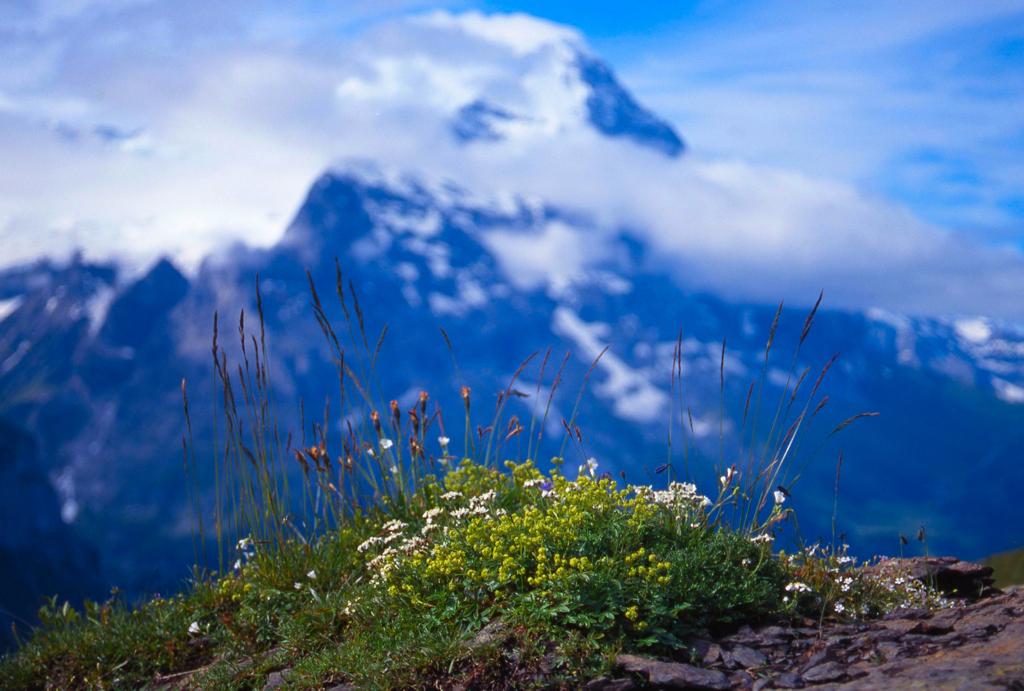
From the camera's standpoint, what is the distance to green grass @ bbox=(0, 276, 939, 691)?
154 inches

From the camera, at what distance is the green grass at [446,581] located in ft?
12.8

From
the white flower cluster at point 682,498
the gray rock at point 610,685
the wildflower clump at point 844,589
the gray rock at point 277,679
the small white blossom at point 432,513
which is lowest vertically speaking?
the gray rock at point 277,679

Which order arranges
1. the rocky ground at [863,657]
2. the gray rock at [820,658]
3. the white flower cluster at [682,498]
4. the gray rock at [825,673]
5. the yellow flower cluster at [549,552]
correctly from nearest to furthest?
the rocky ground at [863,657] → the gray rock at [825,673] → the gray rock at [820,658] → the yellow flower cluster at [549,552] → the white flower cluster at [682,498]

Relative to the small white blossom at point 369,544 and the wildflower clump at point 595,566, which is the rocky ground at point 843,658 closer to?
the wildflower clump at point 595,566

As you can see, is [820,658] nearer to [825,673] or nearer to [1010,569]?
[825,673]

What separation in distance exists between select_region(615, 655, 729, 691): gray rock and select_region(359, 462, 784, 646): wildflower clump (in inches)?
5.0

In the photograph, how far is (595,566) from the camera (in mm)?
4051

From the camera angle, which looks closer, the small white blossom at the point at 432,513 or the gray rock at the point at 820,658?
the gray rock at the point at 820,658

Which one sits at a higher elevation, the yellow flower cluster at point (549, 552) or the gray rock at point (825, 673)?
the yellow flower cluster at point (549, 552)

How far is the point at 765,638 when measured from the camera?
13.4 feet

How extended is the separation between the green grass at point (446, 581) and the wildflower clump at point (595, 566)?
0.05ft

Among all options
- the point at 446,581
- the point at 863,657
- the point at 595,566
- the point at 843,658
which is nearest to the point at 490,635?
the point at 446,581

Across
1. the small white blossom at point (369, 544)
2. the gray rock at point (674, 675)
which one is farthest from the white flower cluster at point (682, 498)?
the small white blossom at point (369, 544)

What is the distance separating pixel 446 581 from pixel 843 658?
227cm
